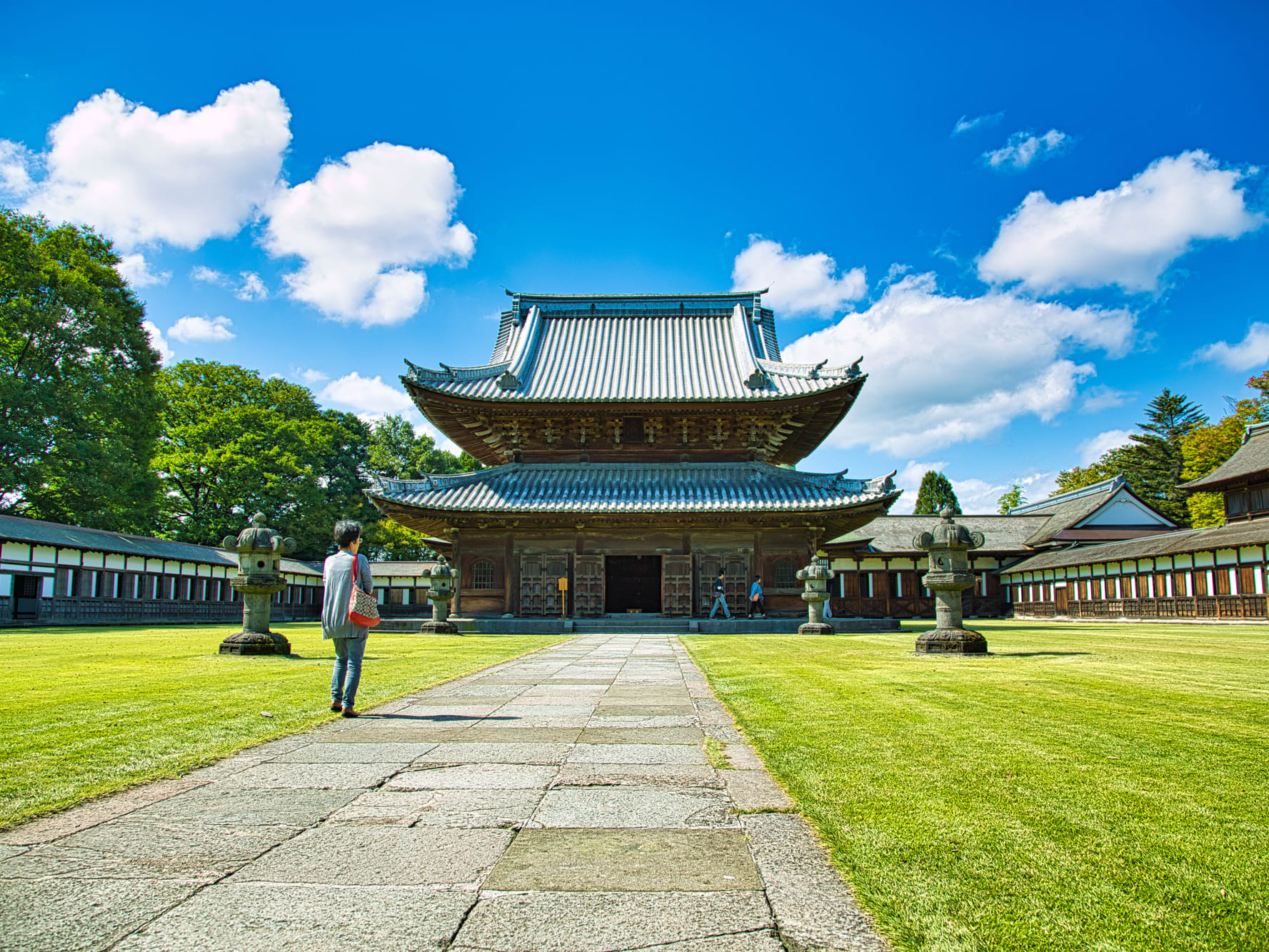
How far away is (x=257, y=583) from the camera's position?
12.1 meters

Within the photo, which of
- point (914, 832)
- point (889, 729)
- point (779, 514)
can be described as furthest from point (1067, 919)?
point (779, 514)

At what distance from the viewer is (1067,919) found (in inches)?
93.3

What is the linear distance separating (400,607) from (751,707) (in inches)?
1524

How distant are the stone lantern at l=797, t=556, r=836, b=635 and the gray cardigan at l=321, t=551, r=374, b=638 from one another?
44.8 feet

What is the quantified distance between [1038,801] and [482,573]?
22997 millimetres

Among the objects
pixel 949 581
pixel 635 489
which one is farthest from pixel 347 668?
pixel 635 489

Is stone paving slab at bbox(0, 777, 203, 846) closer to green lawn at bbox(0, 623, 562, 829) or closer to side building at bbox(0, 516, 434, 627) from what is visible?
green lawn at bbox(0, 623, 562, 829)

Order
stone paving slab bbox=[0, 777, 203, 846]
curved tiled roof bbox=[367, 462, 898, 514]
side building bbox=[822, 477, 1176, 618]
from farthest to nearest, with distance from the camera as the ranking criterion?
side building bbox=[822, 477, 1176, 618] < curved tiled roof bbox=[367, 462, 898, 514] < stone paving slab bbox=[0, 777, 203, 846]

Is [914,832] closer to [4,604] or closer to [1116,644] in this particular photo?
[1116,644]

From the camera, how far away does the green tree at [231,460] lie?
4106 centimetres

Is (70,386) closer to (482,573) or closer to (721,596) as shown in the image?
(482,573)

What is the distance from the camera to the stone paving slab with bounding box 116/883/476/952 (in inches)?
89.0

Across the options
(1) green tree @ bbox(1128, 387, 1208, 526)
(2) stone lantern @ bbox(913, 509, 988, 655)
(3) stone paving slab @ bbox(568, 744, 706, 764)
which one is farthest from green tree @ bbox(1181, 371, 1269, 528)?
(3) stone paving slab @ bbox(568, 744, 706, 764)

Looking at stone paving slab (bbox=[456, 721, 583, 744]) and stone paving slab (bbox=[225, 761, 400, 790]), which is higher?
stone paving slab (bbox=[225, 761, 400, 790])
